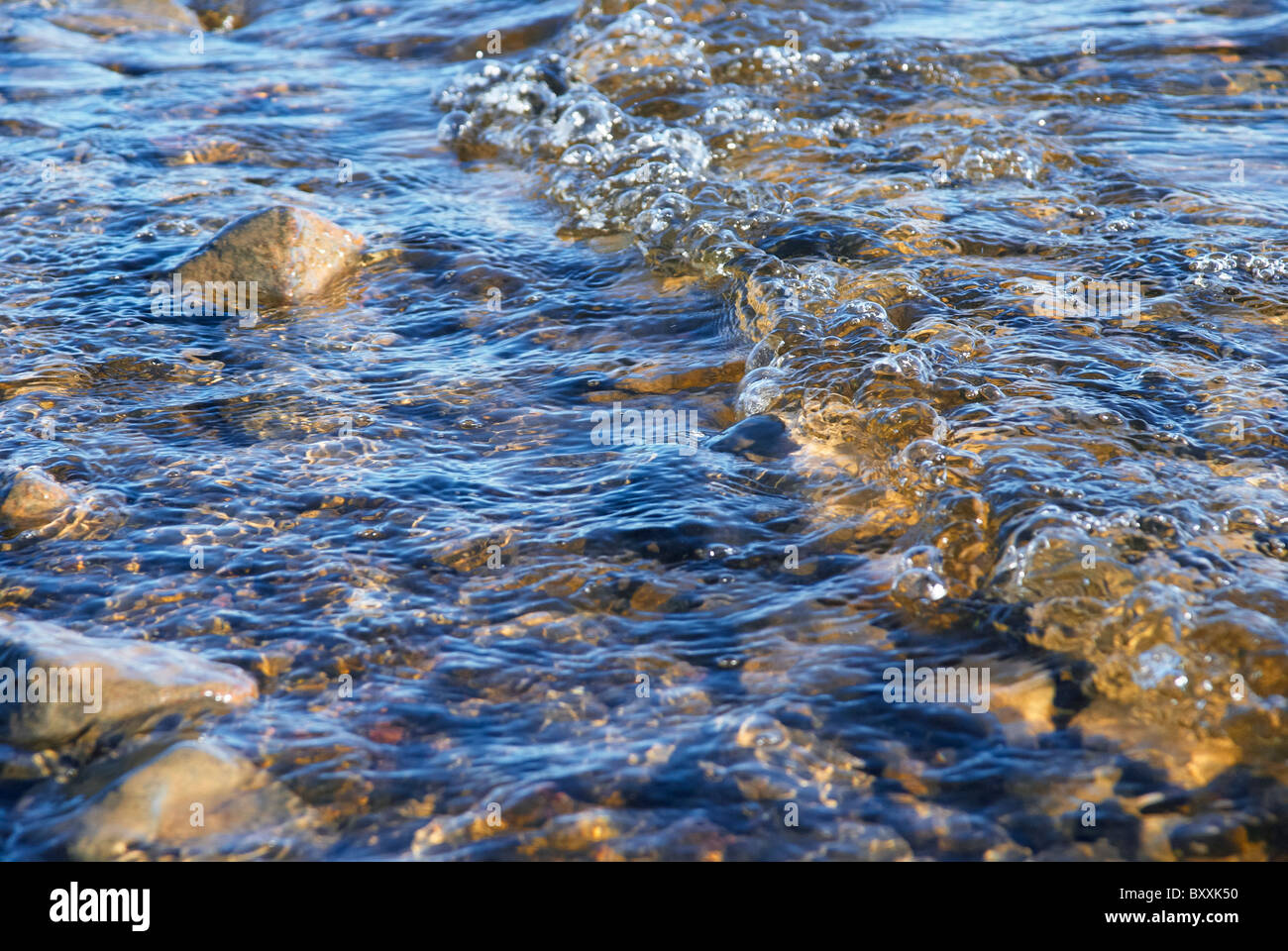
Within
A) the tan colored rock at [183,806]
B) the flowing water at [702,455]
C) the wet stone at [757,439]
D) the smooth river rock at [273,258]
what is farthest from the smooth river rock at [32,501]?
the wet stone at [757,439]

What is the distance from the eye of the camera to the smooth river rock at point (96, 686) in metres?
2.60

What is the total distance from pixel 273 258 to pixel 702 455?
2428 millimetres

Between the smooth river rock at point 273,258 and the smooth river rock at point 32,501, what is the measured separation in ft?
5.25

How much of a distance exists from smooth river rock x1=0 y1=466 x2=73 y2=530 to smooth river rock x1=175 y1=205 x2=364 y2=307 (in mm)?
1600

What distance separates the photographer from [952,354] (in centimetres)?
412

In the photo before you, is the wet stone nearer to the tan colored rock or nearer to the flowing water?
the flowing water

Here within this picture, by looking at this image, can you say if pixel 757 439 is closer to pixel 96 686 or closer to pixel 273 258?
pixel 96 686

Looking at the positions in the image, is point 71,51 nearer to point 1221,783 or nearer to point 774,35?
point 774,35

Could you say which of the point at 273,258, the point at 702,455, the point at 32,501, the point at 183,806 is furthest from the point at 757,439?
the point at 273,258

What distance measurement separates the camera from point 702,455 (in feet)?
12.3

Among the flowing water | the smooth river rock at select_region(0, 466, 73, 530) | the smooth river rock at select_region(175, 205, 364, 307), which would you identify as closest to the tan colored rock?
the flowing water
